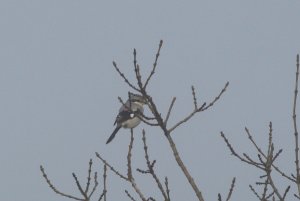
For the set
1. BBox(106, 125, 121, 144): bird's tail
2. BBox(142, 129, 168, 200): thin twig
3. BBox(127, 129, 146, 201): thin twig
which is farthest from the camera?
BBox(106, 125, 121, 144): bird's tail

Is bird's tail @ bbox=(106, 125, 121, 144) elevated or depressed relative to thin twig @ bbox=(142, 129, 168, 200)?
elevated

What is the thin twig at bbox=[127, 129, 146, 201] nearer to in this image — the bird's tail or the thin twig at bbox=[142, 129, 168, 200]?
the thin twig at bbox=[142, 129, 168, 200]

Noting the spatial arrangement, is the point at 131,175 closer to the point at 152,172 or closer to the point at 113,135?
the point at 152,172

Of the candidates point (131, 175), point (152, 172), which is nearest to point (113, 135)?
point (131, 175)

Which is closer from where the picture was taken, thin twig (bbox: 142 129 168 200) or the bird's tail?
thin twig (bbox: 142 129 168 200)

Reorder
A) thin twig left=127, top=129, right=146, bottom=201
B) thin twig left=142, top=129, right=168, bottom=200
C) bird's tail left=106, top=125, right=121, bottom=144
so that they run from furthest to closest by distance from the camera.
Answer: bird's tail left=106, top=125, right=121, bottom=144
thin twig left=127, top=129, right=146, bottom=201
thin twig left=142, top=129, right=168, bottom=200

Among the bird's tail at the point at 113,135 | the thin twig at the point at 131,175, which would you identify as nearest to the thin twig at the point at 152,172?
the thin twig at the point at 131,175

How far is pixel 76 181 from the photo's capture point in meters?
3.95

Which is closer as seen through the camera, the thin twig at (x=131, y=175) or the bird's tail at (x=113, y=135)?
the thin twig at (x=131, y=175)

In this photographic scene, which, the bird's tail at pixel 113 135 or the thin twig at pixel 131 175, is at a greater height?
the bird's tail at pixel 113 135

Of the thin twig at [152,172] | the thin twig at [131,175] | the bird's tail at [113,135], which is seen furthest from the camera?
the bird's tail at [113,135]

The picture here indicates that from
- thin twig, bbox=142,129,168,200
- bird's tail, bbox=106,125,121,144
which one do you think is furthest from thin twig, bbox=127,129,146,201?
bird's tail, bbox=106,125,121,144

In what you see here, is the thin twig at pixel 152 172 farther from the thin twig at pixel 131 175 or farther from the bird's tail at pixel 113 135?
the bird's tail at pixel 113 135

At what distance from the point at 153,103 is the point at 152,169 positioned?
546 mm
